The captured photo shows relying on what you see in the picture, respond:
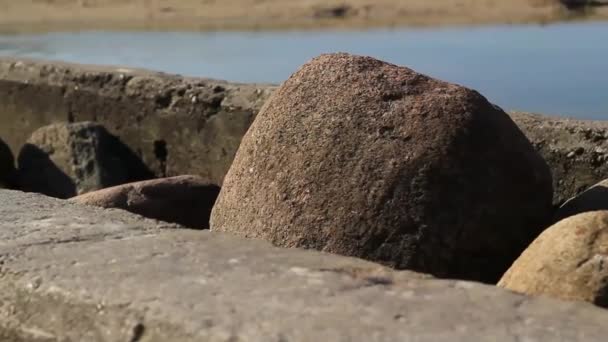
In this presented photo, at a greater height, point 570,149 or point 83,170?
point 570,149

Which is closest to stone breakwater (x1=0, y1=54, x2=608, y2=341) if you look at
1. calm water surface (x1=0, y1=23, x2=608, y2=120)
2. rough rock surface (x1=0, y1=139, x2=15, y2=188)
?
rough rock surface (x1=0, y1=139, x2=15, y2=188)

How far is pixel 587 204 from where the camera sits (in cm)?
367

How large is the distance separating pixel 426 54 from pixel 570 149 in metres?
7.39

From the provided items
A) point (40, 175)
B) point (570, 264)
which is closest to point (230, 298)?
point (570, 264)

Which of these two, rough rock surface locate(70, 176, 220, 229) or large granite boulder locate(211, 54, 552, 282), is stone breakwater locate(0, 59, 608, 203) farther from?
large granite boulder locate(211, 54, 552, 282)

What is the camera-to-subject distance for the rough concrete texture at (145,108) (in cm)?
555

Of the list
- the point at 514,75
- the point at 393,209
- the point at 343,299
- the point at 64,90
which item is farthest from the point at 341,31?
the point at 343,299

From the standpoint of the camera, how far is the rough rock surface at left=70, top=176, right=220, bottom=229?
15.1 feet

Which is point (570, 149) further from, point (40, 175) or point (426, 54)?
point (426, 54)

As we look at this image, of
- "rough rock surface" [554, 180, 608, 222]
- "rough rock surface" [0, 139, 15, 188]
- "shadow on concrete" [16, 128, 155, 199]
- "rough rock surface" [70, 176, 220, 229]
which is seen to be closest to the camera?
"rough rock surface" [554, 180, 608, 222]

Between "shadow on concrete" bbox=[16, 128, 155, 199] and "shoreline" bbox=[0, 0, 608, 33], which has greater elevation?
"shadow on concrete" bbox=[16, 128, 155, 199]

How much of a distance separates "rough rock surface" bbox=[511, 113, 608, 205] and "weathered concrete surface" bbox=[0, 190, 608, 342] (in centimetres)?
184

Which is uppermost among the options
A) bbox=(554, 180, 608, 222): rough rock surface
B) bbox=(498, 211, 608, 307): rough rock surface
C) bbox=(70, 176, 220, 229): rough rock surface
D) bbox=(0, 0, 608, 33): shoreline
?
bbox=(498, 211, 608, 307): rough rock surface

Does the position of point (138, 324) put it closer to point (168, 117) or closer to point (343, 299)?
point (343, 299)
